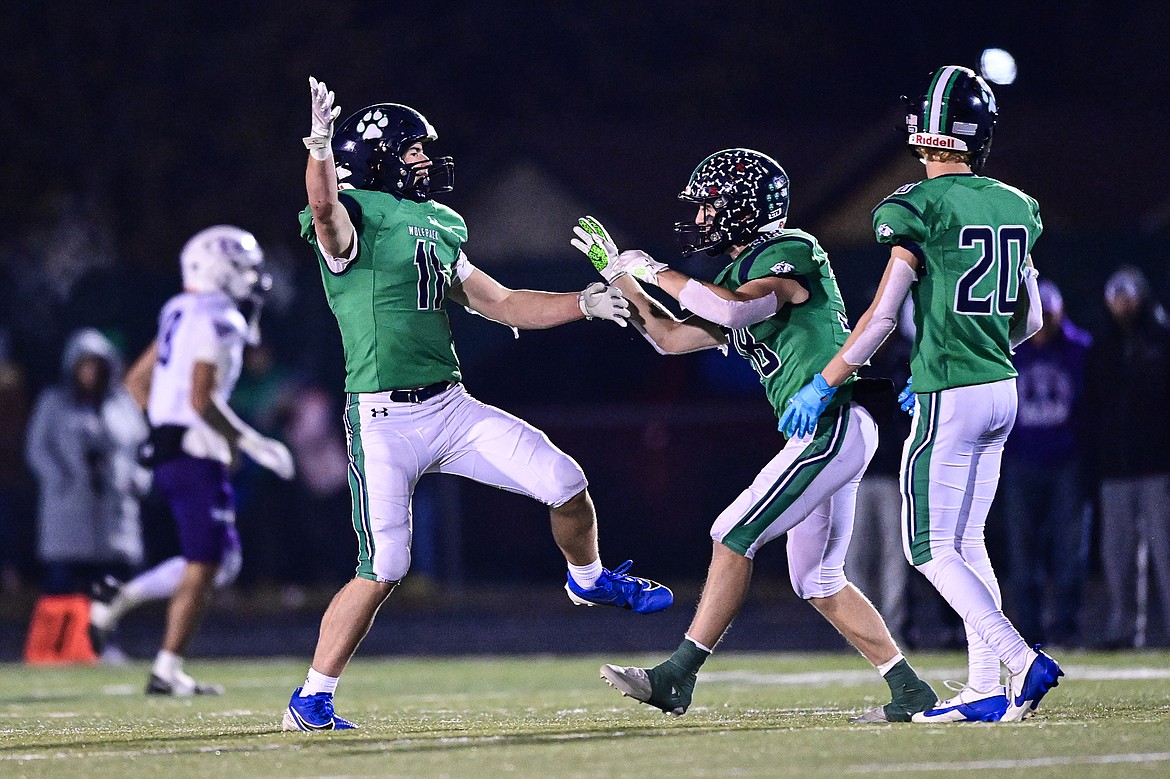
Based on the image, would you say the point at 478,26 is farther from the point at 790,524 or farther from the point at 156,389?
the point at 790,524

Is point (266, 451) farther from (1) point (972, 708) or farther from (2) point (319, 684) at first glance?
(1) point (972, 708)

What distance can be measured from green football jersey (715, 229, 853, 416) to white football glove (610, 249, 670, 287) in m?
0.25

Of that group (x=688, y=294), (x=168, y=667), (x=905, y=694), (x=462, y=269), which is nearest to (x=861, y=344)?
(x=688, y=294)

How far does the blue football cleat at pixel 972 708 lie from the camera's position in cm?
713

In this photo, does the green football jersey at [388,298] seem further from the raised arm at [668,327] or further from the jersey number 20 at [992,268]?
the jersey number 20 at [992,268]

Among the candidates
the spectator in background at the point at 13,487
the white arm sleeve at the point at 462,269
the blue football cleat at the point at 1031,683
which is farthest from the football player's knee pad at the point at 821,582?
the spectator in background at the point at 13,487

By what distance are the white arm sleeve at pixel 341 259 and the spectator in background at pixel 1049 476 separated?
6.10 meters

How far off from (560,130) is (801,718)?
2937 centimetres

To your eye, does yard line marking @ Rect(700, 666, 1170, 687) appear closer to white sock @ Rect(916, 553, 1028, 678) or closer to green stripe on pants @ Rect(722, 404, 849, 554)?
white sock @ Rect(916, 553, 1028, 678)

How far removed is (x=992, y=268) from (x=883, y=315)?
1.46 feet

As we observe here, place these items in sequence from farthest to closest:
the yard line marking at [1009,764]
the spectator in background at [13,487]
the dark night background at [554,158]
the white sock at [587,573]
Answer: the spectator in background at [13,487] → the dark night background at [554,158] → the white sock at [587,573] → the yard line marking at [1009,764]

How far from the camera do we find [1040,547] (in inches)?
497

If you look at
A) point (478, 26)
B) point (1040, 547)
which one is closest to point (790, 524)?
point (1040, 547)

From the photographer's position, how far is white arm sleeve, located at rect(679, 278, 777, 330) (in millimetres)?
7336
